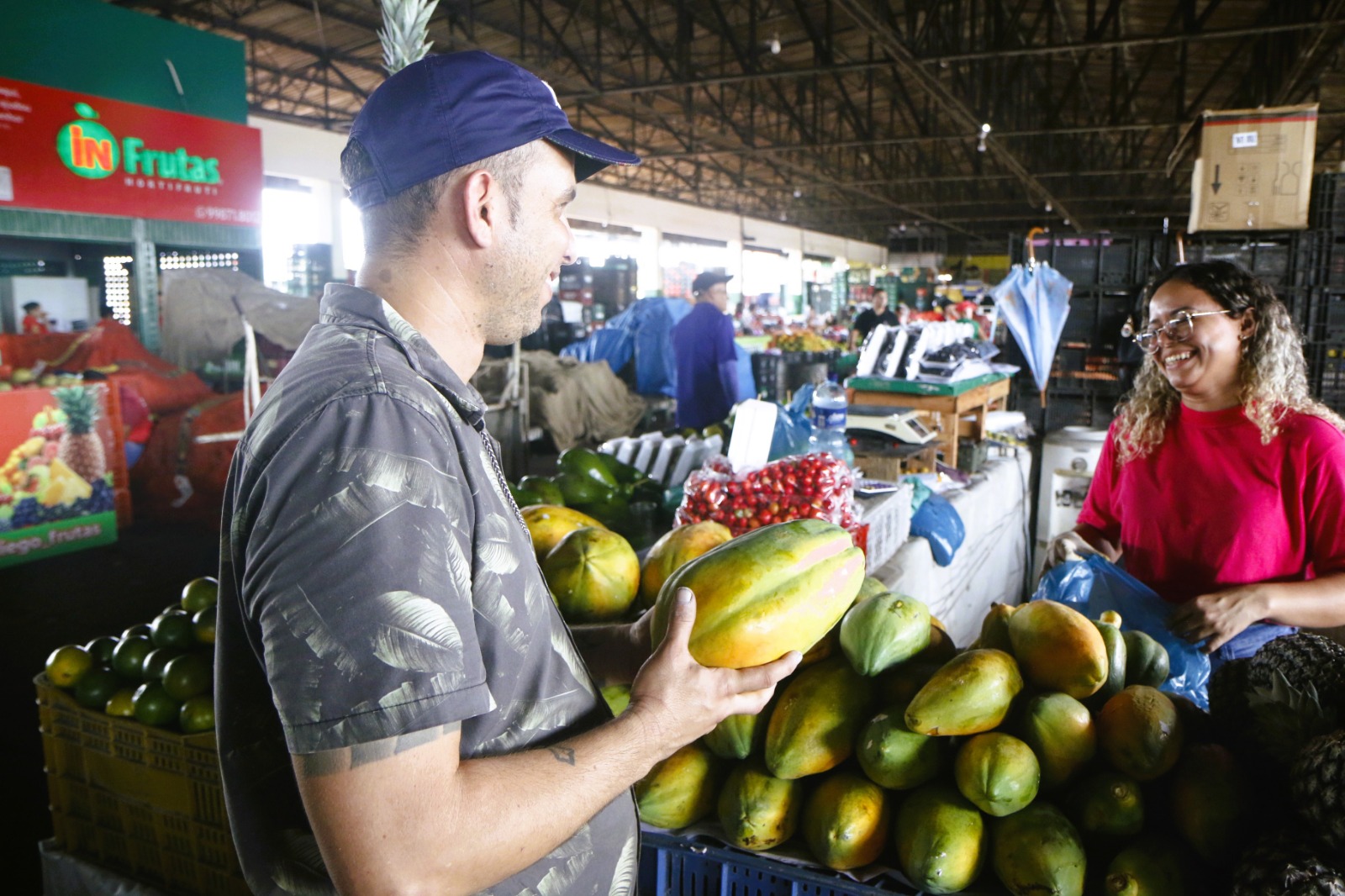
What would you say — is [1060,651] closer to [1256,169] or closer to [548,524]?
[548,524]

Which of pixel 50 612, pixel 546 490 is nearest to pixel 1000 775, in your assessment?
pixel 546 490

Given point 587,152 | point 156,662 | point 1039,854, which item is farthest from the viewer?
point 156,662

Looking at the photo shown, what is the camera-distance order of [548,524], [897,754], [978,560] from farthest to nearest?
[978,560] < [548,524] < [897,754]

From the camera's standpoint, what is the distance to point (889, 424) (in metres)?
4.14

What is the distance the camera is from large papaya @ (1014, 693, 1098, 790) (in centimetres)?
129

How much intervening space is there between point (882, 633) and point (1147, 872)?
1.53 ft

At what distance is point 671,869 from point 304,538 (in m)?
0.97

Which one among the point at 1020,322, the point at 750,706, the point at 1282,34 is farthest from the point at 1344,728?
the point at 1282,34

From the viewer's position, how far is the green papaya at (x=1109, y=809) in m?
1.24

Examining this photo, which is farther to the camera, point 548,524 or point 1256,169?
point 1256,169

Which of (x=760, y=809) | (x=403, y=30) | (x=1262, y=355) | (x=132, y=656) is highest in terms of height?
(x=403, y=30)

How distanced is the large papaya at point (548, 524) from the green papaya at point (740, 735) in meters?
0.59

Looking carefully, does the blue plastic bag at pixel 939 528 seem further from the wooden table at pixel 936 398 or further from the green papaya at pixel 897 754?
the green papaya at pixel 897 754

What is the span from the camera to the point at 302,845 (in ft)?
3.23
